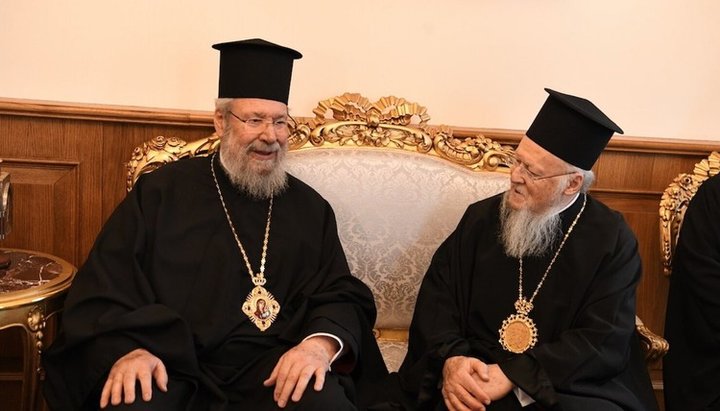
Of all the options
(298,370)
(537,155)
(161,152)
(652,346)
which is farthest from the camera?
(161,152)

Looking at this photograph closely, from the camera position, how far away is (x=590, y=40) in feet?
13.7

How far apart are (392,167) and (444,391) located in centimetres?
106

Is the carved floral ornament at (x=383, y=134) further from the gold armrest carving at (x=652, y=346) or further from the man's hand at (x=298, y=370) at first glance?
the man's hand at (x=298, y=370)

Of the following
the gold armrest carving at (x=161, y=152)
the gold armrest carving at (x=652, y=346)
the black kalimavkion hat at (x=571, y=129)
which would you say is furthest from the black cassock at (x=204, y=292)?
the gold armrest carving at (x=652, y=346)

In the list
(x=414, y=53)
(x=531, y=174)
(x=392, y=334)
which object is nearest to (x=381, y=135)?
(x=414, y=53)

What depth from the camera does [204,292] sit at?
3246 mm

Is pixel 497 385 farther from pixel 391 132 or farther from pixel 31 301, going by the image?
pixel 31 301

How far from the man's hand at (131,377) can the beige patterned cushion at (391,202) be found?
110cm

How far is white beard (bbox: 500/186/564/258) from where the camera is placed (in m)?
3.32

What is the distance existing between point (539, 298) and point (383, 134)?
1001mm

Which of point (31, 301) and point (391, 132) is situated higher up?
point (391, 132)

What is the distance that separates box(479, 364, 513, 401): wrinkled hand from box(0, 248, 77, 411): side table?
5.35 ft

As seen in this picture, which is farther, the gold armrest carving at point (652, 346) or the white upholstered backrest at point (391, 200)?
the white upholstered backrest at point (391, 200)

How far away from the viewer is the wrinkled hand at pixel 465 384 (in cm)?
301
